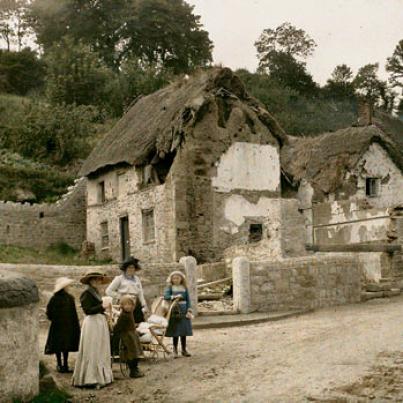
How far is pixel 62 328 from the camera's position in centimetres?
940

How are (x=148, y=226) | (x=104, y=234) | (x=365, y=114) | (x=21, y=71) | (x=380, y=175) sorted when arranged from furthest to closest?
(x=21, y=71) → (x=365, y=114) → (x=380, y=175) → (x=104, y=234) → (x=148, y=226)

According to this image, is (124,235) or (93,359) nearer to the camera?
(93,359)

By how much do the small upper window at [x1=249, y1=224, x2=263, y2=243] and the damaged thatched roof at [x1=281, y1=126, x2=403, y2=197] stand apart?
5.16m

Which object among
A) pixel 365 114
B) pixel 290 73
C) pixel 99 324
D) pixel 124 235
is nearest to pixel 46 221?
pixel 124 235

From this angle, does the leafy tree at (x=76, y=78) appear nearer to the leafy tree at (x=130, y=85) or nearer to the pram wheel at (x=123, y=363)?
the leafy tree at (x=130, y=85)

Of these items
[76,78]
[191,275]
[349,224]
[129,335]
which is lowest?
[129,335]

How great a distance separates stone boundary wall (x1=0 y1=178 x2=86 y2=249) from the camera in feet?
91.6

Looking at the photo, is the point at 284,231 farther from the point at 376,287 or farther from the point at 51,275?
the point at 51,275

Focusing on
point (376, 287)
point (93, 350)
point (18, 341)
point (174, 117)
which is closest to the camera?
point (18, 341)

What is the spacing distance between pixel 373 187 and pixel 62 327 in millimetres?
24463

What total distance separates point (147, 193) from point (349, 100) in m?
40.2

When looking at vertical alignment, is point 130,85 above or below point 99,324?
above

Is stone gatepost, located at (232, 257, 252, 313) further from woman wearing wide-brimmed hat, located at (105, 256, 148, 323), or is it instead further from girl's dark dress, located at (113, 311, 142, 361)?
girl's dark dress, located at (113, 311, 142, 361)

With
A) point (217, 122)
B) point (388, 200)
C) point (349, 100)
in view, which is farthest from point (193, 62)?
point (217, 122)
